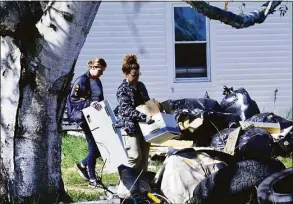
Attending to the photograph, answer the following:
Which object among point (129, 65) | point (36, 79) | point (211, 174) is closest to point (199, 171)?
point (211, 174)

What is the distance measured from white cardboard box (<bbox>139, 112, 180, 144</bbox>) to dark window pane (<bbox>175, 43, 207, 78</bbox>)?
6.84 metres

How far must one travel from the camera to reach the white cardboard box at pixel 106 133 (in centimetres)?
860

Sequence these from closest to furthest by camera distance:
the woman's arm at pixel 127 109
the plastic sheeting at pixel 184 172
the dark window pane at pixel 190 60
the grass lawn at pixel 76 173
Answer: the plastic sheeting at pixel 184 172
the woman's arm at pixel 127 109
the grass lawn at pixel 76 173
the dark window pane at pixel 190 60

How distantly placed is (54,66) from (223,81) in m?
8.21

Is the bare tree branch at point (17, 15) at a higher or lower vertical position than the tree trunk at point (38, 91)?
higher

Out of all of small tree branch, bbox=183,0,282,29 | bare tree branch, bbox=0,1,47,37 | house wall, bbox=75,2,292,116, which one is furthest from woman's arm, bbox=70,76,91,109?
house wall, bbox=75,2,292,116

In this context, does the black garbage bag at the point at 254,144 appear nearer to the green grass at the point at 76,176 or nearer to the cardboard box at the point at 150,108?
the cardboard box at the point at 150,108

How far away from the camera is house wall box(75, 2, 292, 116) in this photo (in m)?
13.8

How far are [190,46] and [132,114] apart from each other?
7014 millimetres

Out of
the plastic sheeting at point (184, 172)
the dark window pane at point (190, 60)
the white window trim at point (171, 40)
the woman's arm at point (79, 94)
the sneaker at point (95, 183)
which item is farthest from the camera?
the dark window pane at point (190, 60)

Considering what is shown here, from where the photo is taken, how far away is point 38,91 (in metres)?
6.35

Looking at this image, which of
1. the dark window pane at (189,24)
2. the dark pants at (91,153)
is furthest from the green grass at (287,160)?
the dark window pane at (189,24)

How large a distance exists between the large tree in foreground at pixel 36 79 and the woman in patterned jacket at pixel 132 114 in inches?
40.5

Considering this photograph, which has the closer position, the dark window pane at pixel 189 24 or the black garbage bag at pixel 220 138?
the black garbage bag at pixel 220 138
